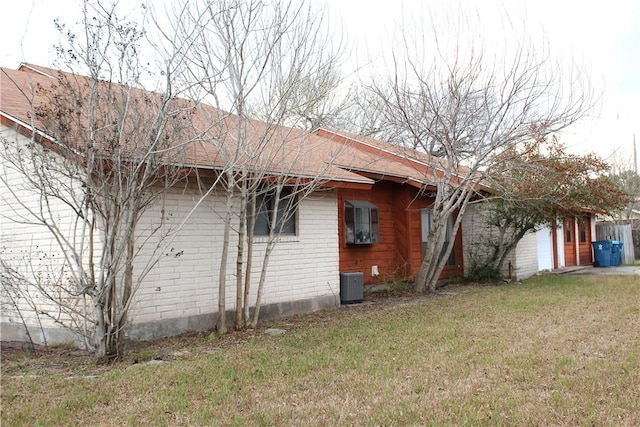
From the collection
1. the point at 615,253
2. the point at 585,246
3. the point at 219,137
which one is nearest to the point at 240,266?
the point at 219,137

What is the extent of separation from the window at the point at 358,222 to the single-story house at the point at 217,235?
2 cm

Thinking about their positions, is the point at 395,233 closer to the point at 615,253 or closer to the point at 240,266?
the point at 240,266

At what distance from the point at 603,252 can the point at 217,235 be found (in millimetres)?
18067

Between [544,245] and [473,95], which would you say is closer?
[473,95]

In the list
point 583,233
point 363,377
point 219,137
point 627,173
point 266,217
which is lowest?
point 363,377

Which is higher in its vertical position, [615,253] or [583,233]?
[583,233]

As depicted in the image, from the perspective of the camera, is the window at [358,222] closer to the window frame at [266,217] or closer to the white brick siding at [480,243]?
the window frame at [266,217]

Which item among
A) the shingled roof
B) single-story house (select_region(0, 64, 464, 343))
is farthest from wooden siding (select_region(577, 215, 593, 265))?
the shingled roof

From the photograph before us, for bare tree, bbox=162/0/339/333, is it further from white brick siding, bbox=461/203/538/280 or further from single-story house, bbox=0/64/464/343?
white brick siding, bbox=461/203/538/280

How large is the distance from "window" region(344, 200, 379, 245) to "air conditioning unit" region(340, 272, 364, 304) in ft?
3.60

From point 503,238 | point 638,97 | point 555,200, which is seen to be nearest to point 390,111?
point 555,200

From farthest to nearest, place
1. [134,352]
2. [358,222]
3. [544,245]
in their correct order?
1. [544,245]
2. [358,222]
3. [134,352]

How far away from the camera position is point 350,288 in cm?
1110

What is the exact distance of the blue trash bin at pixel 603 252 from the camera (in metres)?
21.1
